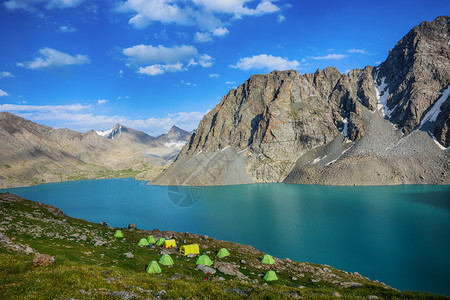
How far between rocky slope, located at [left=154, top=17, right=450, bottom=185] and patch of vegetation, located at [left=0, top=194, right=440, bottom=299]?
11771 centimetres

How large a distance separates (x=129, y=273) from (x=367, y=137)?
172912 millimetres

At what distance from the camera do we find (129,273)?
63.5ft

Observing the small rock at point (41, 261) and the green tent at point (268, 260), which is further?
the green tent at point (268, 260)

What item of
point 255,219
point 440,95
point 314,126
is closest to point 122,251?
point 255,219

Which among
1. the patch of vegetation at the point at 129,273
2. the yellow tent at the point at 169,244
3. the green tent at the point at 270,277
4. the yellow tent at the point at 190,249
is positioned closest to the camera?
the patch of vegetation at the point at 129,273

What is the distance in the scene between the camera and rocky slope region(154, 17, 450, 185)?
420ft

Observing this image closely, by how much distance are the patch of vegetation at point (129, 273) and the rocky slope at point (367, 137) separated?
118m

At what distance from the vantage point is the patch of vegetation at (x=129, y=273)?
12.6m

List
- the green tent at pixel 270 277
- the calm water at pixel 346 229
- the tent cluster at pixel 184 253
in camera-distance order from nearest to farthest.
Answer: the tent cluster at pixel 184 253, the green tent at pixel 270 277, the calm water at pixel 346 229

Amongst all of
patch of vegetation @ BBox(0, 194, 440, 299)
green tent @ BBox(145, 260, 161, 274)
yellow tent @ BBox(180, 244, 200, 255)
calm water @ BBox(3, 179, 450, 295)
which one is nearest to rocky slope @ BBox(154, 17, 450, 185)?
calm water @ BBox(3, 179, 450, 295)

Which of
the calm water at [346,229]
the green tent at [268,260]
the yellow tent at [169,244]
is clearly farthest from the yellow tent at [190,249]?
the calm water at [346,229]

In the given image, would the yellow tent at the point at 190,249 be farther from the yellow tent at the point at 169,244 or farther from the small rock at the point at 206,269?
the small rock at the point at 206,269

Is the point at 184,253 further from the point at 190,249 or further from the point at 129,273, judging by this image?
the point at 129,273

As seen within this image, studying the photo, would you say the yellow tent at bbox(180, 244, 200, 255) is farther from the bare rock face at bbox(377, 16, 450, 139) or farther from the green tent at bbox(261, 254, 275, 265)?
the bare rock face at bbox(377, 16, 450, 139)
